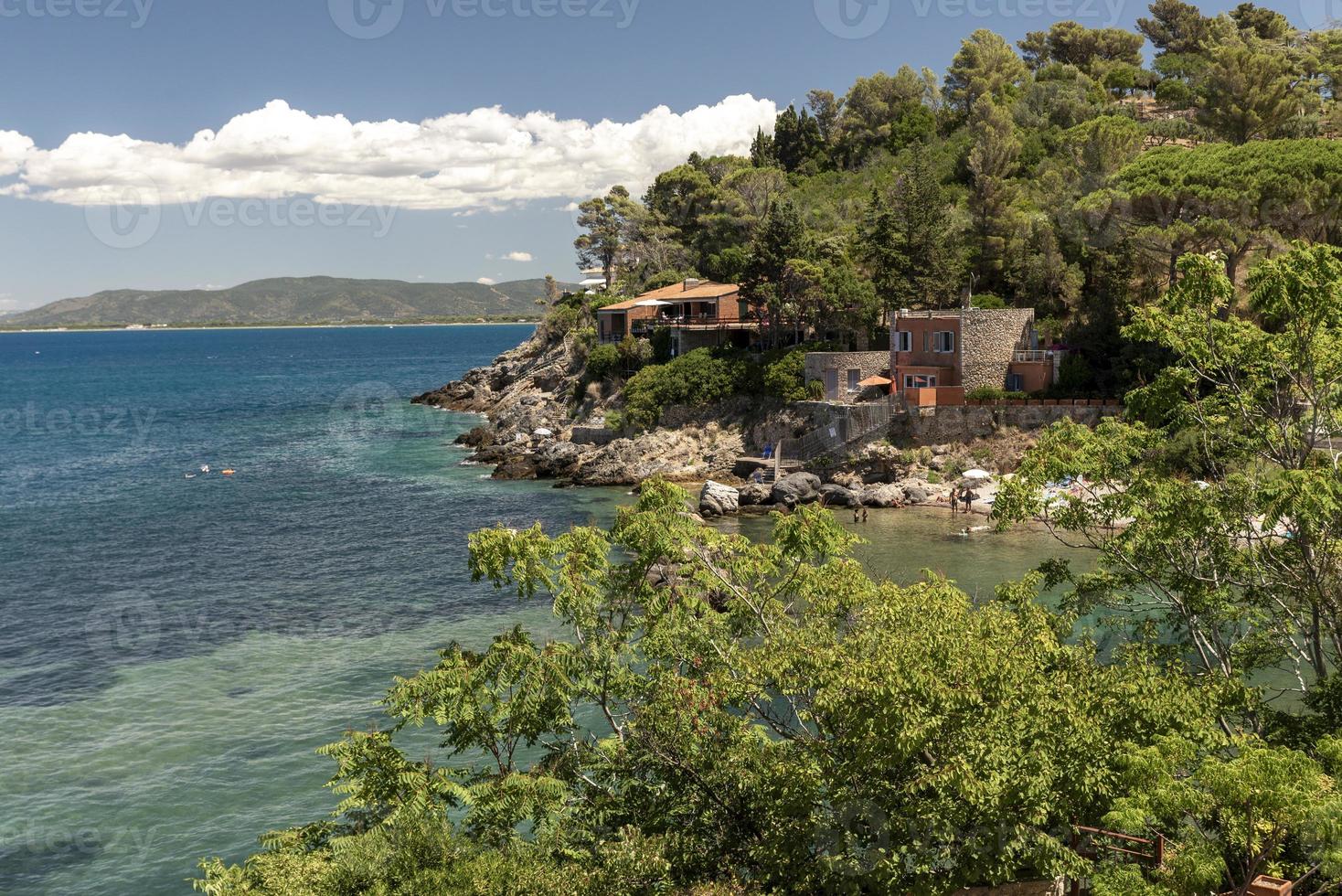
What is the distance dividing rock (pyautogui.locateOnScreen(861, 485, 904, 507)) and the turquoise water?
88.7 inches

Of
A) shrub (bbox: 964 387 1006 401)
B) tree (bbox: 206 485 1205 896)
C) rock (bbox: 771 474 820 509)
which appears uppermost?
shrub (bbox: 964 387 1006 401)

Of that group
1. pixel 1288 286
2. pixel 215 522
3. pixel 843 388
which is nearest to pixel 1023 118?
pixel 843 388

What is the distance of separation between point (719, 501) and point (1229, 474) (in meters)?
35.5

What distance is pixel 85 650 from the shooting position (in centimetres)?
3481

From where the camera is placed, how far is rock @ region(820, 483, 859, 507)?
172 ft

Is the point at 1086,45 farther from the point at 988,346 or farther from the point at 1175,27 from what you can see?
the point at 988,346

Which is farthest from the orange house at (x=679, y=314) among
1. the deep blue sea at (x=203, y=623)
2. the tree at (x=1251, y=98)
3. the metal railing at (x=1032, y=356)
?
the tree at (x=1251, y=98)

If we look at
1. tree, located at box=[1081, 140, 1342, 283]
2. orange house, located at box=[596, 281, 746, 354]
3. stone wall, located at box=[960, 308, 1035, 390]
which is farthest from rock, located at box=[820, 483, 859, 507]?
orange house, located at box=[596, 281, 746, 354]

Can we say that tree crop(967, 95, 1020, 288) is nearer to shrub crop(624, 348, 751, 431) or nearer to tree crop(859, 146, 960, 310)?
tree crop(859, 146, 960, 310)

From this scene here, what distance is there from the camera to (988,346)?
58.8 meters

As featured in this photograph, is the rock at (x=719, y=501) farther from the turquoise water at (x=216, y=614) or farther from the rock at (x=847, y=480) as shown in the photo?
the rock at (x=847, y=480)

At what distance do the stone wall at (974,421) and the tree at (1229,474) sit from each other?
3694cm

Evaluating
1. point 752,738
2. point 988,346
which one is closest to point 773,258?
point 988,346

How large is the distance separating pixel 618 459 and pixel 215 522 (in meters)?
24.4
